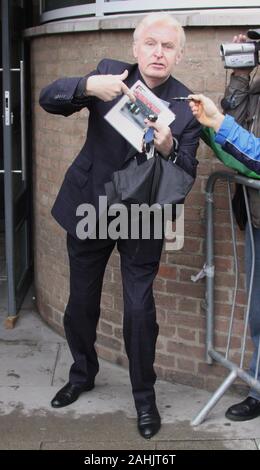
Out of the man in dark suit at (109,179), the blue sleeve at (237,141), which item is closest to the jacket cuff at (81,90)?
the man in dark suit at (109,179)

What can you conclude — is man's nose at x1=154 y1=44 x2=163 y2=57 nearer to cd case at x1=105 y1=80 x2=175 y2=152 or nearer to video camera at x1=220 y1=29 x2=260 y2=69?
cd case at x1=105 y1=80 x2=175 y2=152

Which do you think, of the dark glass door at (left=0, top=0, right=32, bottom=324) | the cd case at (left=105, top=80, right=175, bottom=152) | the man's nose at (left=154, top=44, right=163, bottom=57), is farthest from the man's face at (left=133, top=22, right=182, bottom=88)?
the dark glass door at (left=0, top=0, right=32, bottom=324)

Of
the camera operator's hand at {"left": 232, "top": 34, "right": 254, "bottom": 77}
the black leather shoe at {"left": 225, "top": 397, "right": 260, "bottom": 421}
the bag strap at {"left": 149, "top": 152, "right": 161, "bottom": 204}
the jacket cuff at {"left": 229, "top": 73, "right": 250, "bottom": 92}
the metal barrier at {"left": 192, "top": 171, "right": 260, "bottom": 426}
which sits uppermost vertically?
the camera operator's hand at {"left": 232, "top": 34, "right": 254, "bottom": 77}

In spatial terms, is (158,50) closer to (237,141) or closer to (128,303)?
(237,141)

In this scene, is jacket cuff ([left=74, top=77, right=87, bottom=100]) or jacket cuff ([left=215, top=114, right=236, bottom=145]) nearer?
jacket cuff ([left=215, top=114, right=236, bottom=145])

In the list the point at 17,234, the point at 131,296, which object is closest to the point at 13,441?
the point at 131,296

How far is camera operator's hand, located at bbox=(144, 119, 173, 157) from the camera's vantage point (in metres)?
3.21

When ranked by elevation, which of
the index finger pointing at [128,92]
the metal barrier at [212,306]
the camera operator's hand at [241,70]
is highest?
the camera operator's hand at [241,70]

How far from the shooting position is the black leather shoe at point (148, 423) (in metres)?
3.69

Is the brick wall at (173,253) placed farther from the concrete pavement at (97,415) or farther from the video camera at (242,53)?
the video camera at (242,53)

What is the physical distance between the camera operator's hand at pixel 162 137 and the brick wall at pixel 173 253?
2.43 ft

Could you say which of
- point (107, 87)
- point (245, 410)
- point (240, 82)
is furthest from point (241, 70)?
point (245, 410)

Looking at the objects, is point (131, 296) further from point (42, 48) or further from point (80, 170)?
point (42, 48)
